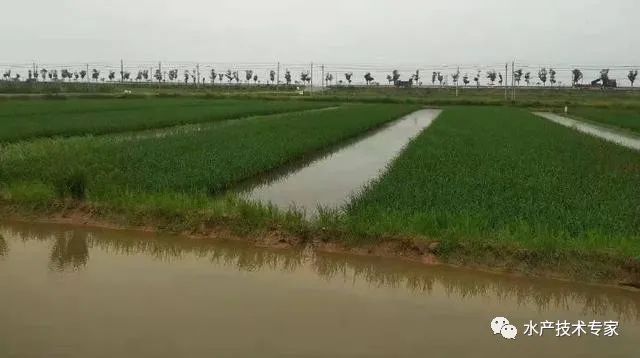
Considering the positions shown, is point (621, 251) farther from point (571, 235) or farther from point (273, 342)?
point (273, 342)

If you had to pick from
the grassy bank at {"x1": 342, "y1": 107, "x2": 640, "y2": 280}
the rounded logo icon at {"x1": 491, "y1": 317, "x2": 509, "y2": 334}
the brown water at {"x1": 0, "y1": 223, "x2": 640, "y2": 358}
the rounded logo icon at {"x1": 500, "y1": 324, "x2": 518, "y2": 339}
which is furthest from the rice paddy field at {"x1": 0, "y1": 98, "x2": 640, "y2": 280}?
the rounded logo icon at {"x1": 500, "y1": 324, "x2": 518, "y2": 339}

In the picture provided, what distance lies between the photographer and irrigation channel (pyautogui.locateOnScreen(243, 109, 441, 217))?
9.98 metres

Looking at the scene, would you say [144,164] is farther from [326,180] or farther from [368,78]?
[368,78]

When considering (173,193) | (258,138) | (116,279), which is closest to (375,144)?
(258,138)

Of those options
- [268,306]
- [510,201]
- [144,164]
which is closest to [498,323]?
[268,306]

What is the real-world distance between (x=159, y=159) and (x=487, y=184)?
707cm

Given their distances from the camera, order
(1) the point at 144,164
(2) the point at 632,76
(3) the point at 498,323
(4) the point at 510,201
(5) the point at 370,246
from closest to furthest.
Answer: (3) the point at 498,323, (5) the point at 370,246, (4) the point at 510,201, (1) the point at 144,164, (2) the point at 632,76

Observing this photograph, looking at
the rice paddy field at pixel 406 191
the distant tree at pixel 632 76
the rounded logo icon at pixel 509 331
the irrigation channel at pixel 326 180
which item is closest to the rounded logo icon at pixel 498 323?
the rounded logo icon at pixel 509 331

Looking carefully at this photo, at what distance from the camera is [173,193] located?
873cm

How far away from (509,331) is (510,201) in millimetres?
3919

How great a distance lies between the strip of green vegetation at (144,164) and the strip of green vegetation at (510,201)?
3.18 meters

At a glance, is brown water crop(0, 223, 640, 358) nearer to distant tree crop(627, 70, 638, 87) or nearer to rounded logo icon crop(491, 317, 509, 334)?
rounded logo icon crop(491, 317, 509, 334)

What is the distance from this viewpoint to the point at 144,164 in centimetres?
1148

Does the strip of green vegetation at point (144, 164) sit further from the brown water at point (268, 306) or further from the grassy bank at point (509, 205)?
the grassy bank at point (509, 205)
